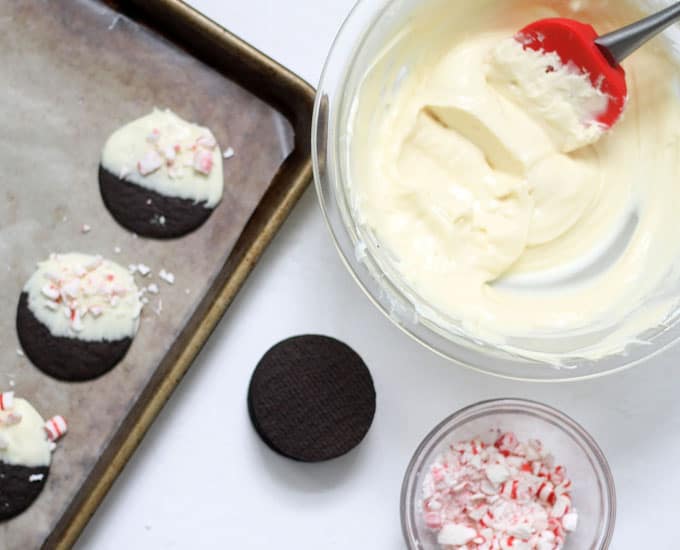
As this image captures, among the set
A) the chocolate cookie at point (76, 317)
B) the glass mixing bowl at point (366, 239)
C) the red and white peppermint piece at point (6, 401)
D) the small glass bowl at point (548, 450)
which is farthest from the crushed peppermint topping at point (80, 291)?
the small glass bowl at point (548, 450)

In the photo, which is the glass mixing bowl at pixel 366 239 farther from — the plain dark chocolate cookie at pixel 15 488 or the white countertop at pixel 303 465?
the plain dark chocolate cookie at pixel 15 488

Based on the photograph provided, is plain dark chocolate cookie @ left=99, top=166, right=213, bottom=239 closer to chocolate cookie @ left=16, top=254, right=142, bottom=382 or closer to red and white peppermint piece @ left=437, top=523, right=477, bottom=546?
chocolate cookie @ left=16, top=254, right=142, bottom=382

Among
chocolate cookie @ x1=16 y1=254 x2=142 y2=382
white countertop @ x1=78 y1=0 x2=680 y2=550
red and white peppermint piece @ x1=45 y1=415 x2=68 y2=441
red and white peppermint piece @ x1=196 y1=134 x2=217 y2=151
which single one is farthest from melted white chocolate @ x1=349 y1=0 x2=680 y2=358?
red and white peppermint piece @ x1=45 y1=415 x2=68 y2=441

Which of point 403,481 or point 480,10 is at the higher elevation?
point 480,10

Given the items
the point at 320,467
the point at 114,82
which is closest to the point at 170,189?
the point at 114,82

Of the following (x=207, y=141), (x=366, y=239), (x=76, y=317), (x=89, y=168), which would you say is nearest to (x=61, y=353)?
(x=76, y=317)

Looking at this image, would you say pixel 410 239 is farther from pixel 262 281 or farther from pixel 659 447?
pixel 659 447
